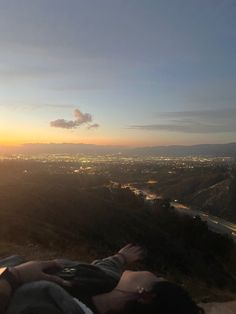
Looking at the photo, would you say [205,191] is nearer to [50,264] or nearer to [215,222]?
[215,222]

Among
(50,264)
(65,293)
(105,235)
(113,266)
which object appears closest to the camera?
(65,293)

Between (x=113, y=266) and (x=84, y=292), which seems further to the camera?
(x=113, y=266)

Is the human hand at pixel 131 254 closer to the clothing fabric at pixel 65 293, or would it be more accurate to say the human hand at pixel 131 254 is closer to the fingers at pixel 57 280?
the clothing fabric at pixel 65 293

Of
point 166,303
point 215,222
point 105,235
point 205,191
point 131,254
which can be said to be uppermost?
point 131,254

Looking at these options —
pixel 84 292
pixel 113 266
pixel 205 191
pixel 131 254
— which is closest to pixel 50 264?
pixel 84 292

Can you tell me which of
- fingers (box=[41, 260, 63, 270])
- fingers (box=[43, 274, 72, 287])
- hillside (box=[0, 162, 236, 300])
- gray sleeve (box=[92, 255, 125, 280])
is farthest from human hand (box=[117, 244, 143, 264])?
hillside (box=[0, 162, 236, 300])

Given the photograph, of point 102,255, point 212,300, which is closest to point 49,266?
point 212,300

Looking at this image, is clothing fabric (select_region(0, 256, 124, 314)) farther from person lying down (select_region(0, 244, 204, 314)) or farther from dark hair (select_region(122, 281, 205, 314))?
dark hair (select_region(122, 281, 205, 314))

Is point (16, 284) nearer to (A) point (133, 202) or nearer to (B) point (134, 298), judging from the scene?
(B) point (134, 298)
